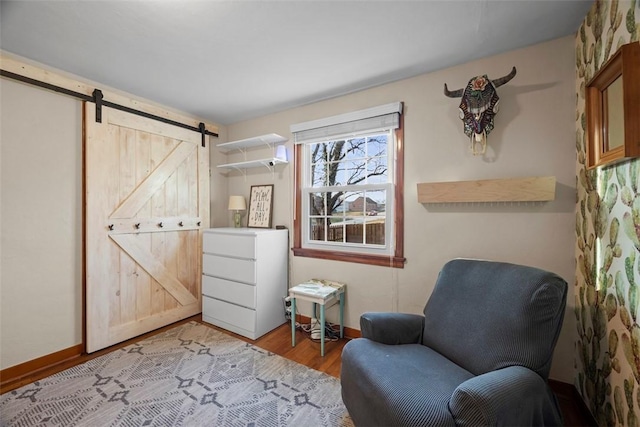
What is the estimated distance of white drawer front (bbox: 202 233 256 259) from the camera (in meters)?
2.53

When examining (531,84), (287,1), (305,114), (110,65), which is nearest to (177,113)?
(110,65)

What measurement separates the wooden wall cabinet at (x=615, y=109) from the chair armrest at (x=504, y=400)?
103 centimetres

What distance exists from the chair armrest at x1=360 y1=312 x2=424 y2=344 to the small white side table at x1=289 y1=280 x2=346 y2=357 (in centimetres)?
61

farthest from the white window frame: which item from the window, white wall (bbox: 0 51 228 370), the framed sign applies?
white wall (bbox: 0 51 228 370)

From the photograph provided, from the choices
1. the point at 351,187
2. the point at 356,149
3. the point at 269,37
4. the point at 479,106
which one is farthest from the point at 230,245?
the point at 479,106

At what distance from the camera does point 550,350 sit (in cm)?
121

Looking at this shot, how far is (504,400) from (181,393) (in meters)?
1.92

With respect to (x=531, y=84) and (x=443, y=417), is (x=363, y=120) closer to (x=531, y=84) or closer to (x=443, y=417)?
(x=531, y=84)

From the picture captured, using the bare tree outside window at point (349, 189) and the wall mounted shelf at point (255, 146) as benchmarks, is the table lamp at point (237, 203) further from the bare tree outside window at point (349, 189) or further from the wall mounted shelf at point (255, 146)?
the bare tree outside window at point (349, 189)

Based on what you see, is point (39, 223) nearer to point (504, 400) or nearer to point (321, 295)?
point (321, 295)

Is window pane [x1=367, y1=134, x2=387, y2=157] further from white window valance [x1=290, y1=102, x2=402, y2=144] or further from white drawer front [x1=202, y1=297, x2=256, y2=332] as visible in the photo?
white drawer front [x1=202, y1=297, x2=256, y2=332]

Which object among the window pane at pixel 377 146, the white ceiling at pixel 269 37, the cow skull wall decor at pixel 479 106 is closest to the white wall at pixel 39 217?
the white ceiling at pixel 269 37

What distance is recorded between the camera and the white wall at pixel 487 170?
5.68 ft

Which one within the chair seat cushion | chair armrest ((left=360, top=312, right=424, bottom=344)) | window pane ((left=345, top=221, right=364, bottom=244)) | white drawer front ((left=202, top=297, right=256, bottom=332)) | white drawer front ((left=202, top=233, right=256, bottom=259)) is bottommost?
white drawer front ((left=202, top=297, right=256, bottom=332))
